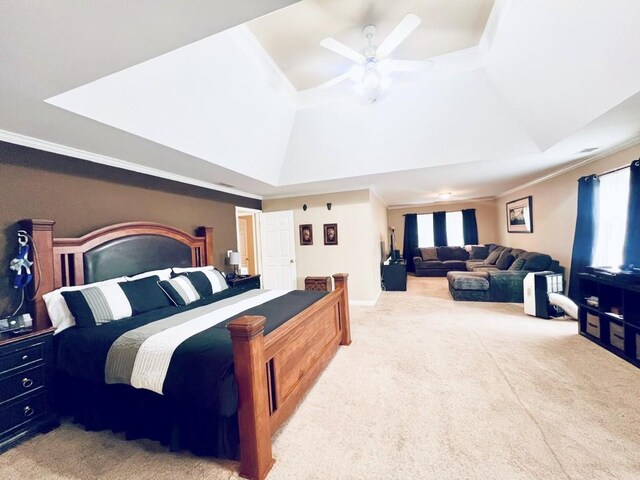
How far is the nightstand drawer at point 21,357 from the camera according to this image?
181cm

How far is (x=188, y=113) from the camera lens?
2598 millimetres

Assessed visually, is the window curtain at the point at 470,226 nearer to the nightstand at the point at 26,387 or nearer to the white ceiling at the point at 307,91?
the white ceiling at the point at 307,91

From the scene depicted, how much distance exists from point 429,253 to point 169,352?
801cm

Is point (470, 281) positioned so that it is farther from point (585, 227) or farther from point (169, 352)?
point (169, 352)

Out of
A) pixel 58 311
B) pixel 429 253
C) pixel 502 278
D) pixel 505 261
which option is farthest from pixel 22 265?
pixel 429 253

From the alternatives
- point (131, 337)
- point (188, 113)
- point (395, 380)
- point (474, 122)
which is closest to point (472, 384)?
point (395, 380)

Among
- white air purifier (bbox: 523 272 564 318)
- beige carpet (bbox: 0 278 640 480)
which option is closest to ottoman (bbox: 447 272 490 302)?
white air purifier (bbox: 523 272 564 318)

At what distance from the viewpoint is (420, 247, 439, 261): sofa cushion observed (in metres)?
8.34

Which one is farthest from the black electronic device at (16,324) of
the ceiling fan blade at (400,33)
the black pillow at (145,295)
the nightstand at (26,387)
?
the ceiling fan blade at (400,33)

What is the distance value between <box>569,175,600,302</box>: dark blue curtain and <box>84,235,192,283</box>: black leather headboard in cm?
541

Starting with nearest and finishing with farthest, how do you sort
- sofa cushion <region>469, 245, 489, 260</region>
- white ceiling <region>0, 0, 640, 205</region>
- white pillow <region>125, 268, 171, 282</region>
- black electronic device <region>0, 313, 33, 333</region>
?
white ceiling <region>0, 0, 640, 205</region> < black electronic device <region>0, 313, 33, 333</region> < white pillow <region>125, 268, 171, 282</region> < sofa cushion <region>469, 245, 489, 260</region>

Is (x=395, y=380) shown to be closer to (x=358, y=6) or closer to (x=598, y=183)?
(x=358, y=6)

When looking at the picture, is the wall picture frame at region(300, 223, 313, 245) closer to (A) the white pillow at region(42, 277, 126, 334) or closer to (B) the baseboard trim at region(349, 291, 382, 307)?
(B) the baseboard trim at region(349, 291, 382, 307)

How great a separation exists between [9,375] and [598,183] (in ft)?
21.2
